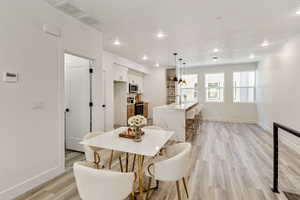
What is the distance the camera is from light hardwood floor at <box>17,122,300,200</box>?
199 cm

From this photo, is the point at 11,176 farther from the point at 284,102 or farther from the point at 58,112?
the point at 284,102

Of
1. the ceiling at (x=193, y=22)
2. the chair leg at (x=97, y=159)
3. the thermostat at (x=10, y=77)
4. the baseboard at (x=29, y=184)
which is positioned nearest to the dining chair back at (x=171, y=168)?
the chair leg at (x=97, y=159)

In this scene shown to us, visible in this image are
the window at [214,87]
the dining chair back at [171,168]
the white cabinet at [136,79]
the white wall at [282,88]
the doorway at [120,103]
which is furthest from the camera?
the window at [214,87]

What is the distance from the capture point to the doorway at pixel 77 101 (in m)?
3.43

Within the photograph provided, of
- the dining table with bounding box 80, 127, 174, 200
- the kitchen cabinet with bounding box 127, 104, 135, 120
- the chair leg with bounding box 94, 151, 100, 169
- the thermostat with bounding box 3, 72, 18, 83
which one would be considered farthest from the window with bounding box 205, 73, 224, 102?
the thermostat with bounding box 3, 72, 18, 83

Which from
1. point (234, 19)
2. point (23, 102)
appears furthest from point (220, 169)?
point (23, 102)

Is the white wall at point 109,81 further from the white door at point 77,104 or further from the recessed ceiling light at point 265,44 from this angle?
the recessed ceiling light at point 265,44

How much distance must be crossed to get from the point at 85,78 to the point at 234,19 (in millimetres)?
3414

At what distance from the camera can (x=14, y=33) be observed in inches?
77.7

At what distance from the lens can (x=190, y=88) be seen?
8.04 m

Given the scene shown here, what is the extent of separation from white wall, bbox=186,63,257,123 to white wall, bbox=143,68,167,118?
5.76ft

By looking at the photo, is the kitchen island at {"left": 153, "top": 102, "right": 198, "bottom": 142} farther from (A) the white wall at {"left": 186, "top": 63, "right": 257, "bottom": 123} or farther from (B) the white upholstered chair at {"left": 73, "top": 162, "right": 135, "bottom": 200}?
(A) the white wall at {"left": 186, "top": 63, "right": 257, "bottom": 123}

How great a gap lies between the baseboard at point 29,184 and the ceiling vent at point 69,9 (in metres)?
2.73

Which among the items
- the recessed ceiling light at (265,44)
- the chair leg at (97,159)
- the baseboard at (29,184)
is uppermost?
the recessed ceiling light at (265,44)
